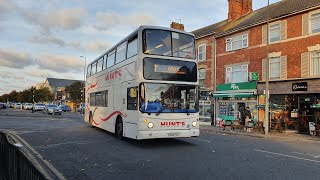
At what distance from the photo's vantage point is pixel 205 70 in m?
31.1

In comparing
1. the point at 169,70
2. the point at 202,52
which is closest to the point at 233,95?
the point at 202,52

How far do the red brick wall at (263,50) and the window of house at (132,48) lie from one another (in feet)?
46.2

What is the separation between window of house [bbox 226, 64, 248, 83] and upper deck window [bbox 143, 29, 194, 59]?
14.8 metres

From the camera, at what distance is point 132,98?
12320 millimetres

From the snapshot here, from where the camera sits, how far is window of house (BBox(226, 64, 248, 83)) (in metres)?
26.3

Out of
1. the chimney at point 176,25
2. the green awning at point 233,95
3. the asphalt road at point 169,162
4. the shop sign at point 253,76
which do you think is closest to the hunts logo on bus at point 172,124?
the asphalt road at point 169,162

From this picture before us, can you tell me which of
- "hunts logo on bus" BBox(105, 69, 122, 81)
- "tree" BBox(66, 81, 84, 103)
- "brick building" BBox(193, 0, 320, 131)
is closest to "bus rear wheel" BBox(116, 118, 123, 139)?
"hunts logo on bus" BBox(105, 69, 122, 81)

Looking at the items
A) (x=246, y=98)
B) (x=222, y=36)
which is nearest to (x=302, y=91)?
(x=246, y=98)

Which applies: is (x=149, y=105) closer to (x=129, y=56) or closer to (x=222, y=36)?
(x=129, y=56)

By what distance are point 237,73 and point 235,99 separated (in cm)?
230

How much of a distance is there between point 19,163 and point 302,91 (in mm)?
20163

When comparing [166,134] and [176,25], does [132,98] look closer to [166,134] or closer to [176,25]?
[166,134]

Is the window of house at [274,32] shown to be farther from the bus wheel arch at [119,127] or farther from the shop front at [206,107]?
the bus wheel arch at [119,127]

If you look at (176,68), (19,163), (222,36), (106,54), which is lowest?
(19,163)
